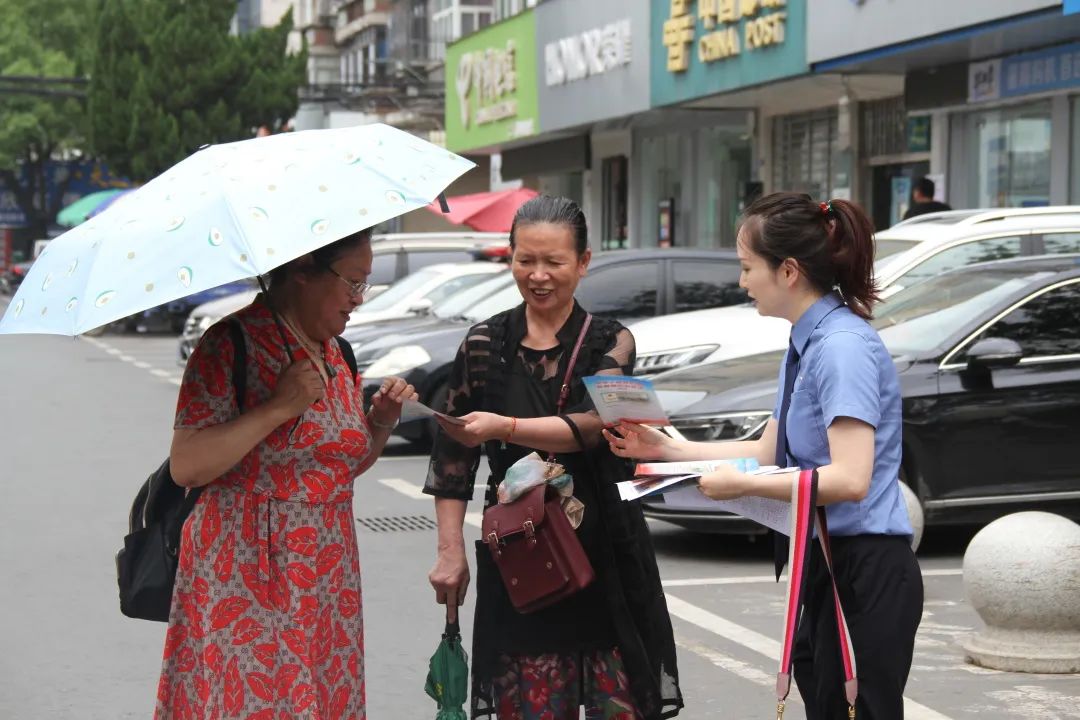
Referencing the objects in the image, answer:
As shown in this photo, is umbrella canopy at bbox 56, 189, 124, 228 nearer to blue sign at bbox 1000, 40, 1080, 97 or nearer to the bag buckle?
blue sign at bbox 1000, 40, 1080, 97

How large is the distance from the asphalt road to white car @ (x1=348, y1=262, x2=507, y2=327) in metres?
3.27

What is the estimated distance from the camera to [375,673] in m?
6.95

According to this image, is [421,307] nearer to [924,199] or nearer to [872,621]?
[924,199]

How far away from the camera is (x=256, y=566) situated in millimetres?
3738

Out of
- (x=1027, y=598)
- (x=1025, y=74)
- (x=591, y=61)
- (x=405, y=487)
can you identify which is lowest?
(x=405, y=487)


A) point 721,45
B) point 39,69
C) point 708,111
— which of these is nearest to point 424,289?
point 721,45

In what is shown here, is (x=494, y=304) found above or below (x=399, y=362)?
above

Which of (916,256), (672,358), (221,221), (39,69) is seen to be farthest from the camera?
(39,69)

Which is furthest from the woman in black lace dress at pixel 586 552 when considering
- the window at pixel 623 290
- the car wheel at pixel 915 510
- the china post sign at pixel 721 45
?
the china post sign at pixel 721 45

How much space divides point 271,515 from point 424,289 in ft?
45.8

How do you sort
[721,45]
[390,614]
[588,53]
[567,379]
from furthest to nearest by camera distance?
[588,53] < [721,45] < [390,614] < [567,379]

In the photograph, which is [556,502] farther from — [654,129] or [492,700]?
[654,129]

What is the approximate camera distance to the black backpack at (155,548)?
385 cm

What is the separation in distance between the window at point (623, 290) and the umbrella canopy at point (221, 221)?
9814 mm
